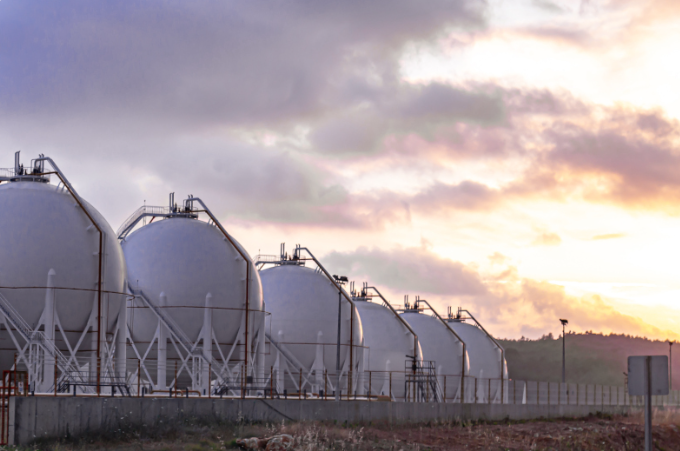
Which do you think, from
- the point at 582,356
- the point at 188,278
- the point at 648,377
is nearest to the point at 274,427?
the point at 188,278

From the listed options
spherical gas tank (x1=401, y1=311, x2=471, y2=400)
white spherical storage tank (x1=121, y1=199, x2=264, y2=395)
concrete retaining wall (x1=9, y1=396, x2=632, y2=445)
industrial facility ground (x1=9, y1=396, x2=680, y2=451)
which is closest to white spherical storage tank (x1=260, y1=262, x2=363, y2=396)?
white spherical storage tank (x1=121, y1=199, x2=264, y2=395)

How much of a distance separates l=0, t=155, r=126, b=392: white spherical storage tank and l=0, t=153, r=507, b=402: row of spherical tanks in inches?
1.6

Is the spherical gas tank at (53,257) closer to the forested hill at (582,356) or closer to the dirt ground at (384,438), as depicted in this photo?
the dirt ground at (384,438)

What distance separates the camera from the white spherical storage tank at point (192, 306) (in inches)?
1502

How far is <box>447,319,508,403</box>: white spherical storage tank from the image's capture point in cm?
6669

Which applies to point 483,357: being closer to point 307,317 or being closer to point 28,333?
point 307,317

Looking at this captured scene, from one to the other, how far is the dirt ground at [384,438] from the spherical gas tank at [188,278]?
327 inches

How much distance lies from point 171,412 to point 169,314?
10.4 meters

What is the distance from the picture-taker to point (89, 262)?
3253cm

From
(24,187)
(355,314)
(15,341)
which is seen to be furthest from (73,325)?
(355,314)

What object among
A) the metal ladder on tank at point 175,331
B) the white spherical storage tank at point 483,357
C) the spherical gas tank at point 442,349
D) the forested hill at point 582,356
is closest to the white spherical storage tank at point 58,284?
the metal ladder on tank at point 175,331

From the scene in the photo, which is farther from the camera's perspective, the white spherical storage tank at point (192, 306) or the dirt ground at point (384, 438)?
the white spherical storage tank at point (192, 306)

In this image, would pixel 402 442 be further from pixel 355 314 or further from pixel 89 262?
pixel 355 314

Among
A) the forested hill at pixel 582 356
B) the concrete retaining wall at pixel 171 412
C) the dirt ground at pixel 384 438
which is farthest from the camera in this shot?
the forested hill at pixel 582 356
